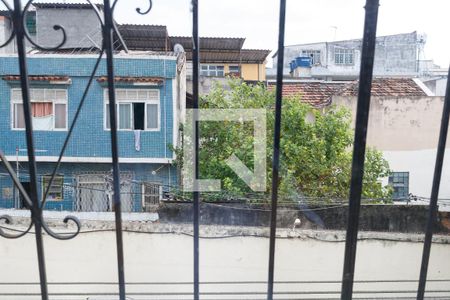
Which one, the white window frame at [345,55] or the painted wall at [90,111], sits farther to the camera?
the white window frame at [345,55]

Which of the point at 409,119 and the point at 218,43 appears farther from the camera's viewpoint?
the point at 218,43

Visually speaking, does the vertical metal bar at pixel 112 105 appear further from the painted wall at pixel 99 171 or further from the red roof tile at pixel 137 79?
the painted wall at pixel 99 171

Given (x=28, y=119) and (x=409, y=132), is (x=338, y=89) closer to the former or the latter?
(x=409, y=132)

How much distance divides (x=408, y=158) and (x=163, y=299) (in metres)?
8.03

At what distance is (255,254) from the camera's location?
3240mm

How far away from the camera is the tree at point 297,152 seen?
7094 millimetres

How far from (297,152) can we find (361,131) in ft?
19.8

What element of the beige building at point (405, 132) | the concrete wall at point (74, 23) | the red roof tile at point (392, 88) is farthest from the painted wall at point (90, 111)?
the red roof tile at point (392, 88)

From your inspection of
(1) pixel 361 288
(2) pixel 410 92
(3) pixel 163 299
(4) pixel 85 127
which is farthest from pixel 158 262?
(2) pixel 410 92

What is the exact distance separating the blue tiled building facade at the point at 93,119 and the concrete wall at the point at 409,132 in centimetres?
373

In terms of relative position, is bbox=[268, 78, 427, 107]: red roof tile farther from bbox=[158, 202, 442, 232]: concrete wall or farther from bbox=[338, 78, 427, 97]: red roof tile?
bbox=[158, 202, 442, 232]: concrete wall

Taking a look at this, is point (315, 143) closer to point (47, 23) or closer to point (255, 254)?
point (255, 254)

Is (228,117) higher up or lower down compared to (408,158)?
higher up

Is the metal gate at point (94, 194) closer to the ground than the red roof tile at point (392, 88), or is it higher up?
closer to the ground
